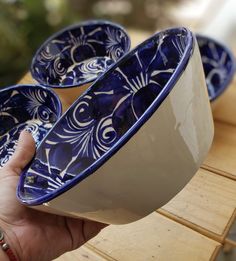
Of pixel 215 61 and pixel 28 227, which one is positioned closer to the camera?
pixel 28 227

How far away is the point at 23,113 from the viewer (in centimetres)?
56

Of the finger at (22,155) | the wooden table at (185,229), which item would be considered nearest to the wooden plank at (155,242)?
the wooden table at (185,229)

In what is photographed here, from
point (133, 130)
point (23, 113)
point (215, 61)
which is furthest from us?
point (215, 61)

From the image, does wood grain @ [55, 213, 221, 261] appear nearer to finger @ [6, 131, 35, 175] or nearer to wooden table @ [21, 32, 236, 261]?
wooden table @ [21, 32, 236, 261]

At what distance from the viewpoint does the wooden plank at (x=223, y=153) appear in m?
0.49

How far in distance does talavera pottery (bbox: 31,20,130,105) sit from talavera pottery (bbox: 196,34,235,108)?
0.19 metres

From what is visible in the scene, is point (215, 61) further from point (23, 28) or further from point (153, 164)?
point (23, 28)

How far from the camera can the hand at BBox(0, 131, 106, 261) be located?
17.2 inches

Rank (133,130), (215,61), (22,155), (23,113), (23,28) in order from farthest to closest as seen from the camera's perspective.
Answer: (23,28), (215,61), (23,113), (22,155), (133,130)

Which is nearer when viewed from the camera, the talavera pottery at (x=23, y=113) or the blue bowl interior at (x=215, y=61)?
the talavera pottery at (x=23, y=113)

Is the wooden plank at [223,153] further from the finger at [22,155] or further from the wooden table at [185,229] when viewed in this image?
the finger at [22,155]

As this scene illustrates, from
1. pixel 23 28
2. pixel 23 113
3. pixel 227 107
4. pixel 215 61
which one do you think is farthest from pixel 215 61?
pixel 23 28

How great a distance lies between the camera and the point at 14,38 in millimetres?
1252

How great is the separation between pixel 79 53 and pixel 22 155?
0.29 m
